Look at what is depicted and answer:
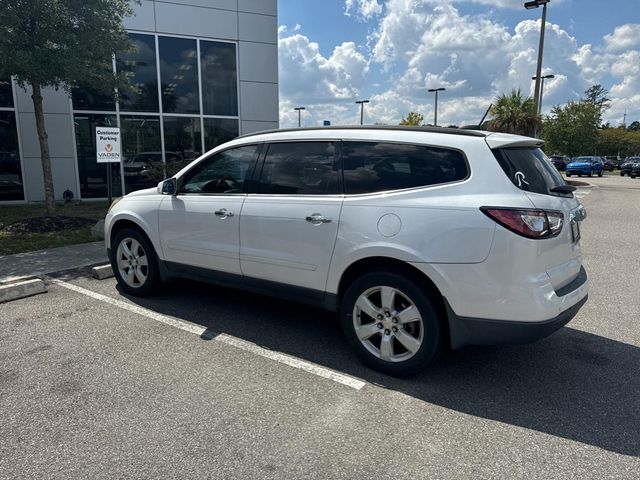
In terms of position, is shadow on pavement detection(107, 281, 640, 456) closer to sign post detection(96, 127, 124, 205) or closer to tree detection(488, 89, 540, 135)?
sign post detection(96, 127, 124, 205)

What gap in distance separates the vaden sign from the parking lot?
5003 millimetres

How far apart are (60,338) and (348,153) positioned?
3.02 metres

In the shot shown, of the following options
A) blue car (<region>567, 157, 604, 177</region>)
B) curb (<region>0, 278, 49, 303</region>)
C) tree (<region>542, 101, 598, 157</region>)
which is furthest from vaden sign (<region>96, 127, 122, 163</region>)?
tree (<region>542, 101, 598, 157</region>)

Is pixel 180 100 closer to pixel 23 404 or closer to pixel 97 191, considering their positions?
pixel 97 191

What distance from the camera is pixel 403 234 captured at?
340 cm

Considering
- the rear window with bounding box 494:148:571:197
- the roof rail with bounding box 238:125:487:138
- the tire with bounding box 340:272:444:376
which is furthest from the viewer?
the roof rail with bounding box 238:125:487:138

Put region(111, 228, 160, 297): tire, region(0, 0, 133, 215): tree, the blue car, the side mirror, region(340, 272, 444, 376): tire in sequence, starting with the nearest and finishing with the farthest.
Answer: region(340, 272, 444, 376): tire → the side mirror → region(111, 228, 160, 297): tire → region(0, 0, 133, 215): tree → the blue car

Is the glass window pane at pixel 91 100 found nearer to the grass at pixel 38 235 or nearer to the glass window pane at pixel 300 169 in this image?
the grass at pixel 38 235

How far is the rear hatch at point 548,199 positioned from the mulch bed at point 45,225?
28.5ft

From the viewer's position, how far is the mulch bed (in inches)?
361

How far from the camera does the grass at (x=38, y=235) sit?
793 centimetres

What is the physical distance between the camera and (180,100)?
47.8ft

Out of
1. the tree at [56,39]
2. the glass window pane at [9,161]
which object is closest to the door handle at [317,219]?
the tree at [56,39]

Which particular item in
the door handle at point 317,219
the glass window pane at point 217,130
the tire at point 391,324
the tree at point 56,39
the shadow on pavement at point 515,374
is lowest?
the shadow on pavement at point 515,374
